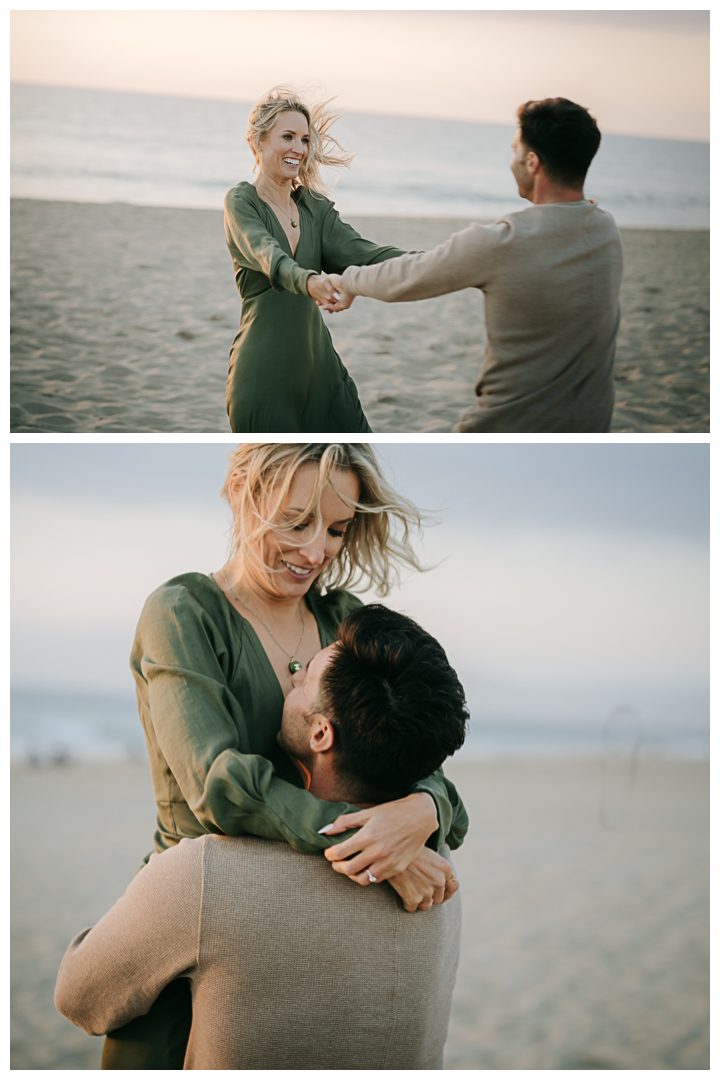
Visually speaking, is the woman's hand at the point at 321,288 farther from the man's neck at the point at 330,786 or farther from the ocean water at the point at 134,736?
the ocean water at the point at 134,736

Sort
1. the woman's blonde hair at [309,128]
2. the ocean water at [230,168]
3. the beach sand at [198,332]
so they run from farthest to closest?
1. the ocean water at [230,168]
2. the beach sand at [198,332]
3. the woman's blonde hair at [309,128]

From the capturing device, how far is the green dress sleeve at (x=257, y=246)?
1.80 m

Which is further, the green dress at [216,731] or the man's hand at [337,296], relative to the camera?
the man's hand at [337,296]

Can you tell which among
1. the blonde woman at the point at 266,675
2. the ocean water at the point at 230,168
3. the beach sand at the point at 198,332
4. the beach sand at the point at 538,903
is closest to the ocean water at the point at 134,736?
the beach sand at the point at 538,903

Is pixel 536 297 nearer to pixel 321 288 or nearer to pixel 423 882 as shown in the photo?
pixel 321 288

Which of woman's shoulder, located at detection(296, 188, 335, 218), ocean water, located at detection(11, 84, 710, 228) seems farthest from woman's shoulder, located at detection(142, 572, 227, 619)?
ocean water, located at detection(11, 84, 710, 228)

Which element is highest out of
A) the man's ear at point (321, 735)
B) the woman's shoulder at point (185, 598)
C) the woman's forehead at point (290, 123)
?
the woman's forehead at point (290, 123)

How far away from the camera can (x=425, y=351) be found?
963 centimetres

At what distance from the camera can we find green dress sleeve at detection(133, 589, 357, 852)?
126 cm

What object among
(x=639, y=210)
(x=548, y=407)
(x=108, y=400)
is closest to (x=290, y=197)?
(x=548, y=407)

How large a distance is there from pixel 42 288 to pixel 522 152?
29.7ft

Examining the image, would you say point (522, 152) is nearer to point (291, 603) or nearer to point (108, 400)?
point (291, 603)

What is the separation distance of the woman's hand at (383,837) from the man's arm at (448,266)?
0.91 m

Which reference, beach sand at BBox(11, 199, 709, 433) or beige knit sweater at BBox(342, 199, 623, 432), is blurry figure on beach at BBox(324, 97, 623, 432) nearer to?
beige knit sweater at BBox(342, 199, 623, 432)
